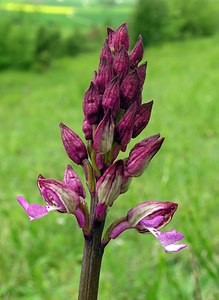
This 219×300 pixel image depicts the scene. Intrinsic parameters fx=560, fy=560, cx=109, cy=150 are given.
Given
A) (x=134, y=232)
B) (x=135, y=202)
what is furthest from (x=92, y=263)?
(x=134, y=232)

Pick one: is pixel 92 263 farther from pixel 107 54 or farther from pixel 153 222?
pixel 107 54

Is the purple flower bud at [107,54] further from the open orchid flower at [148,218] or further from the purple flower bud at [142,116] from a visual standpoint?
the open orchid flower at [148,218]

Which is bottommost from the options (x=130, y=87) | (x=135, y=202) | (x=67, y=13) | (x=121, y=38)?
(x=135, y=202)

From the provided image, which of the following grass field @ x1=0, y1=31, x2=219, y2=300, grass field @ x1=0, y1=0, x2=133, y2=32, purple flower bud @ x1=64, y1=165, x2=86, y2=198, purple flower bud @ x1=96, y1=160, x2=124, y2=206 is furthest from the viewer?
grass field @ x1=0, y1=0, x2=133, y2=32

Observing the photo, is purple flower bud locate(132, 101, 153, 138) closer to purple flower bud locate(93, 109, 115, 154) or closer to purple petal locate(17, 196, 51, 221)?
purple flower bud locate(93, 109, 115, 154)

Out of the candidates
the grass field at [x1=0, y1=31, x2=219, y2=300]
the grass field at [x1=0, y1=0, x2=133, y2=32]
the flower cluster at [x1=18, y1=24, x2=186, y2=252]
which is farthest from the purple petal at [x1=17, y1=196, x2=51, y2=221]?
the grass field at [x1=0, y1=0, x2=133, y2=32]

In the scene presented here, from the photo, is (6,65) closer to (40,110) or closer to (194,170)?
(40,110)

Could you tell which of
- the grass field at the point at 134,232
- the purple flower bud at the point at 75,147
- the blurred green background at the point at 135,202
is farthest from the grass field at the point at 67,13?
the purple flower bud at the point at 75,147
